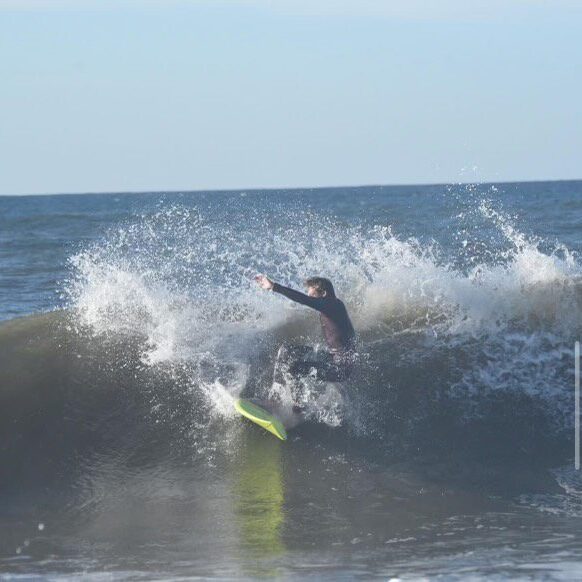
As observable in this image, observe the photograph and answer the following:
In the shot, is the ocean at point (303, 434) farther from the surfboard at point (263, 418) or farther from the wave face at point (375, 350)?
the surfboard at point (263, 418)

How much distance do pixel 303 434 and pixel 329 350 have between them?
76 centimetres

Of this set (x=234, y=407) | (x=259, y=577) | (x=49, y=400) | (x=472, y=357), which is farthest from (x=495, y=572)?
(x=49, y=400)

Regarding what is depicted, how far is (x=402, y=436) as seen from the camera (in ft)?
29.9

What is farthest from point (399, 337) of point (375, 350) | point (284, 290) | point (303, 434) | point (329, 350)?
point (284, 290)

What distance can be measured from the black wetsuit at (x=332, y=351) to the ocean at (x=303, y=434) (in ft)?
0.77

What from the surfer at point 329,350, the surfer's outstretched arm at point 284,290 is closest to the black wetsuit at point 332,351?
the surfer at point 329,350

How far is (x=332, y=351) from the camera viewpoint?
9.12m

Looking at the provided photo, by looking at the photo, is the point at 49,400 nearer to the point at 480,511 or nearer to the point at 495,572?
the point at 480,511

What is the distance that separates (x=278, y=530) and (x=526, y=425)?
10.4 ft

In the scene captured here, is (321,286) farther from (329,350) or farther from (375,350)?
(375,350)

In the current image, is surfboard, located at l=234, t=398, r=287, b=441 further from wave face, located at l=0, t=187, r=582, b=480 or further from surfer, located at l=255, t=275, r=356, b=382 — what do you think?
surfer, located at l=255, t=275, r=356, b=382

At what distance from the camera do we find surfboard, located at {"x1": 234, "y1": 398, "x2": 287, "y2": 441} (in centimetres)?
891

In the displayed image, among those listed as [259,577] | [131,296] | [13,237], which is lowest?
[259,577]

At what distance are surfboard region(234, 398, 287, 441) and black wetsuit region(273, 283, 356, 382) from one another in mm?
445
